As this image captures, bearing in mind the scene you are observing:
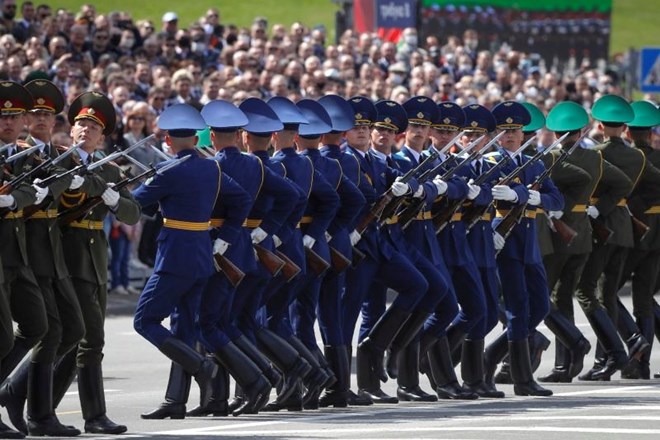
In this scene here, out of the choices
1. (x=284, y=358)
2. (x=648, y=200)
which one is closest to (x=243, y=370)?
(x=284, y=358)

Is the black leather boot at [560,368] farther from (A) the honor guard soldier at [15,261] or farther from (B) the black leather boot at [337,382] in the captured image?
(A) the honor guard soldier at [15,261]

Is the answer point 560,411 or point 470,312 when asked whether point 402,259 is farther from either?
point 560,411

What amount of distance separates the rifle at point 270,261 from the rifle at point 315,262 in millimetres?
463

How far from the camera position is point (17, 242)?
36.2 ft

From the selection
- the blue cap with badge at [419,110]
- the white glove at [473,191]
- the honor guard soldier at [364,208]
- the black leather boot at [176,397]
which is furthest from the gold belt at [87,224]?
the white glove at [473,191]

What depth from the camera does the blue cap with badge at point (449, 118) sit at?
14195 mm

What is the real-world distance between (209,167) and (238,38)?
1573 cm

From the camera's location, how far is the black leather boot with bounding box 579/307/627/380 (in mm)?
15336

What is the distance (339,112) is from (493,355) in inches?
91.4

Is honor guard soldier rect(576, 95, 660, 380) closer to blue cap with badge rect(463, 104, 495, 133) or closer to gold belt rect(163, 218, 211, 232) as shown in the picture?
blue cap with badge rect(463, 104, 495, 133)

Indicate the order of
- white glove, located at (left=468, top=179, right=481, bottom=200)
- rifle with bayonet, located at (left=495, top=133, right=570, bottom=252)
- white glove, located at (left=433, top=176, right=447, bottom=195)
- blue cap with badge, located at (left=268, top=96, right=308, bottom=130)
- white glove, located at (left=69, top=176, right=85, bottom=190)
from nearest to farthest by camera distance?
white glove, located at (left=69, top=176, right=85, bottom=190)
blue cap with badge, located at (left=268, top=96, right=308, bottom=130)
white glove, located at (left=433, top=176, right=447, bottom=195)
white glove, located at (left=468, top=179, right=481, bottom=200)
rifle with bayonet, located at (left=495, top=133, right=570, bottom=252)

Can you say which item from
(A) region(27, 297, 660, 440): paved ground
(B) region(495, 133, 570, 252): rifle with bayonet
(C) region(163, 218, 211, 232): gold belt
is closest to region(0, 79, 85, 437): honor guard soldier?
(A) region(27, 297, 660, 440): paved ground

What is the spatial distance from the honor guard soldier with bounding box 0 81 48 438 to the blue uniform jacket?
4.27 metres

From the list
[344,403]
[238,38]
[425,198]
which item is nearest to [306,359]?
[344,403]
